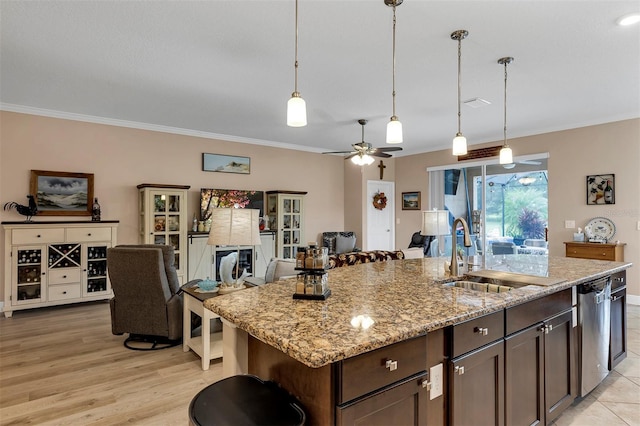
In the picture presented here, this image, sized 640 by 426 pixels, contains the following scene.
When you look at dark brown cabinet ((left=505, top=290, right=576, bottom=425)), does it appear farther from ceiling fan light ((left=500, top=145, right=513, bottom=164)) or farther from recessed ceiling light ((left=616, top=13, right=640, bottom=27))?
recessed ceiling light ((left=616, top=13, right=640, bottom=27))

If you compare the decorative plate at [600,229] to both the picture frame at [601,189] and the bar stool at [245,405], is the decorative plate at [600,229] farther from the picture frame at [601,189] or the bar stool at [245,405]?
the bar stool at [245,405]

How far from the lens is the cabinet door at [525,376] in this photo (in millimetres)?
1737

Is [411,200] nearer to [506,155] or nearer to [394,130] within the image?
[506,155]

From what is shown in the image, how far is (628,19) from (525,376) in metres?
2.66

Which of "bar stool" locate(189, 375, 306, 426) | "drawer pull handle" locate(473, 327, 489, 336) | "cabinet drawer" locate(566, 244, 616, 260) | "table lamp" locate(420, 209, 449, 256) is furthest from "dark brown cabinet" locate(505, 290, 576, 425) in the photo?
"cabinet drawer" locate(566, 244, 616, 260)

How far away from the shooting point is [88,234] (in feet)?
15.3

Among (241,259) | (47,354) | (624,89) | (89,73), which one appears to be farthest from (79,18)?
(624,89)

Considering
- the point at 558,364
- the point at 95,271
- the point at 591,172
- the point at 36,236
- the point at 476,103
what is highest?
the point at 476,103

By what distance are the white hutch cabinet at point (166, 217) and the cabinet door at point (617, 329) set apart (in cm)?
510

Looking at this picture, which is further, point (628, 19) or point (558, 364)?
point (628, 19)

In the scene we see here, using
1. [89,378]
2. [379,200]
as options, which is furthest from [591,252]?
[89,378]

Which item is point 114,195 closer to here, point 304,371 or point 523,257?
point 304,371

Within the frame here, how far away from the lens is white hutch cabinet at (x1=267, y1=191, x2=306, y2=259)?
646 cm

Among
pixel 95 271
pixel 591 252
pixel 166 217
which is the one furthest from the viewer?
pixel 166 217
